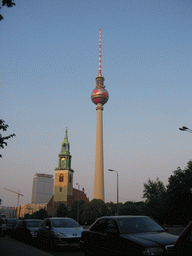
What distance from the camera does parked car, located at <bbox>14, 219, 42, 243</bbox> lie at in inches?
679

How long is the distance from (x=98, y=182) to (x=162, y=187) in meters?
47.4

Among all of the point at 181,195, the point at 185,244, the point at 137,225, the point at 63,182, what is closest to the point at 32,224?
the point at 137,225

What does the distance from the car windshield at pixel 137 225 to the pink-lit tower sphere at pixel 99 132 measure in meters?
97.3

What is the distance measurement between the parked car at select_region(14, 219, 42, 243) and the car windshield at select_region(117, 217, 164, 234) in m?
10.3

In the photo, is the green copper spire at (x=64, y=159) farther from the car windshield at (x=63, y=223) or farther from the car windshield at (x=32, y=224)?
the car windshield at (x=63, y=223)

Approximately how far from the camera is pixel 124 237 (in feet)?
24.3

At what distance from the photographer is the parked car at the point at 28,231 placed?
17.2 metres

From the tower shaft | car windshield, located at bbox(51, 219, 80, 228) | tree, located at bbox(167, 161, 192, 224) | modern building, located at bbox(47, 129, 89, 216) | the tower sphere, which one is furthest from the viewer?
modern building, located at bbox(47, 129, 89, 216)

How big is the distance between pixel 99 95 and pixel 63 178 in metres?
37.5

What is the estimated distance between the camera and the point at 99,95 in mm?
114062

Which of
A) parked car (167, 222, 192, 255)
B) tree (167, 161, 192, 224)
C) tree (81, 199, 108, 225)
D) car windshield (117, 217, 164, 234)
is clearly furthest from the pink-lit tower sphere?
parked car (167, 222, 192, 255)

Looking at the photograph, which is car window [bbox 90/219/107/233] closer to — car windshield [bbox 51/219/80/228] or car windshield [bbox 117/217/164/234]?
car windshield [bbox 117/217/164/234]

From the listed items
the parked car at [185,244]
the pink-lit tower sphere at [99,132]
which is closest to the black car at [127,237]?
the parked car at [185,244]

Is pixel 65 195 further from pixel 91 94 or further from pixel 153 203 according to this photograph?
pixel 153 203
